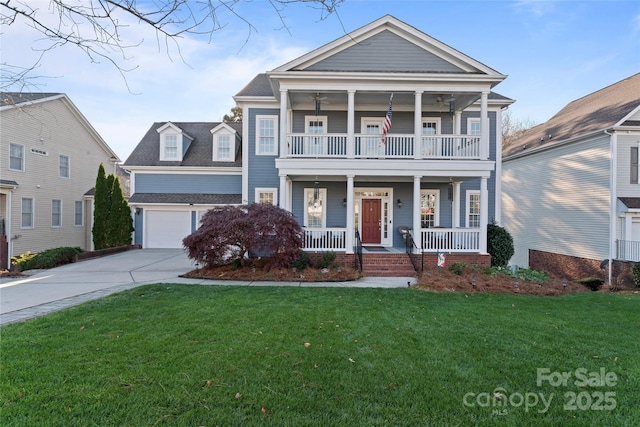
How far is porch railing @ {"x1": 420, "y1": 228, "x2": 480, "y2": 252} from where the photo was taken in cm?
1141

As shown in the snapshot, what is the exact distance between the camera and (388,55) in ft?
39.7

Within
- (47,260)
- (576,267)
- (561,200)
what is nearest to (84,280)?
(47,260)

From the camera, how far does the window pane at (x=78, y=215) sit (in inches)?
728

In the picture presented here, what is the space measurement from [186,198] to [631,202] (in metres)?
19.7

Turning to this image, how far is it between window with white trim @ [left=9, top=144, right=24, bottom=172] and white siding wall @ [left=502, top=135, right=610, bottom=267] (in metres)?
26.4

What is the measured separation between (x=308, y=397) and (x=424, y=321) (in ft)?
10.2

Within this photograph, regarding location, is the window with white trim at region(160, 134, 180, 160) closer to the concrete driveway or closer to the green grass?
the concrete driveway

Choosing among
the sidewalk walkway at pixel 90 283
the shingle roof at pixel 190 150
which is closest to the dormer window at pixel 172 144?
the shingle roof at pixel 190 150

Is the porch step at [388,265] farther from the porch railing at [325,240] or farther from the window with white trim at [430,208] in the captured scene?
the window with white trim at [430,208]

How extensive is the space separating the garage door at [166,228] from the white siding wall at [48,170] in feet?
16.6

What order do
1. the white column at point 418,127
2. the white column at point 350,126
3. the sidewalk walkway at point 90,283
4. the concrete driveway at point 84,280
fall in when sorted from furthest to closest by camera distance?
the white column at point 418,127
the white column at point 350,126
the concrete driveway at point 84,280
the sidewalk walkway at point 90,283

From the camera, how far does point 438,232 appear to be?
1147cm

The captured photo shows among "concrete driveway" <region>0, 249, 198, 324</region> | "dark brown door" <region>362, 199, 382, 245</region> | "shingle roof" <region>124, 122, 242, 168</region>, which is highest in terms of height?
"shingle roof" <region>124, 122, 242, 168</region>

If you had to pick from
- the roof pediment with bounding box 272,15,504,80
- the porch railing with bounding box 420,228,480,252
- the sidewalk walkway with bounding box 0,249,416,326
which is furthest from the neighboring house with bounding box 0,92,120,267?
the porch railing with bounding box 420,228,480,252
